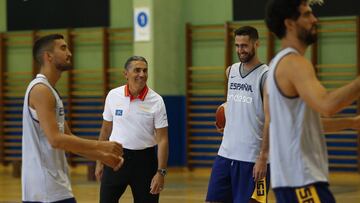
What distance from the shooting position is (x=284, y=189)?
421cm

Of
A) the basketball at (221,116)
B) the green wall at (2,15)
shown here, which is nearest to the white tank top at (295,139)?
the basketball at (221,116)

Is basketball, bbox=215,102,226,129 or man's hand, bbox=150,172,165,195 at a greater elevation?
basketball, bbox=215,102,226,129

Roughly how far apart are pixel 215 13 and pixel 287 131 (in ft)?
40.1

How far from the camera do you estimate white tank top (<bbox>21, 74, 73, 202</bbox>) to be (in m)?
4.99

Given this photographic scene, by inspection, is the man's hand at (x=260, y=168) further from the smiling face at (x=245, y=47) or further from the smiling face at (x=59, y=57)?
the smiling face at (x=59, y=57)

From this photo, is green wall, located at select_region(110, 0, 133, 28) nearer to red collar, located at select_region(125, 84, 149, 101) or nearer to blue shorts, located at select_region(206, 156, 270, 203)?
red collar, located at select_region(125, 84, 149, 101)

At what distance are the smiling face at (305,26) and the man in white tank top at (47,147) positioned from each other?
1.51 meters

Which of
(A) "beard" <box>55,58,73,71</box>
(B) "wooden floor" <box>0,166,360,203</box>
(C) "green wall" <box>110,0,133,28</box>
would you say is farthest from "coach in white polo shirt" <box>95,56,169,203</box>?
(C) "green wall" <box>110,0,133,28</box>

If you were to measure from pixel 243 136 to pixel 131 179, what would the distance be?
3.55ft

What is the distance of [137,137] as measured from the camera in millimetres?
7047

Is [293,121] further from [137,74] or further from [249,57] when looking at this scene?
[137,74]

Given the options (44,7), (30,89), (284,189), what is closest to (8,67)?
(44,7)

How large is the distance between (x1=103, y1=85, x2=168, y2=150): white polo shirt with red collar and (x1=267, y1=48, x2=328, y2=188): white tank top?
2976 millimetres

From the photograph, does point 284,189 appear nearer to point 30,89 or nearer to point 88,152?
point 88,152
